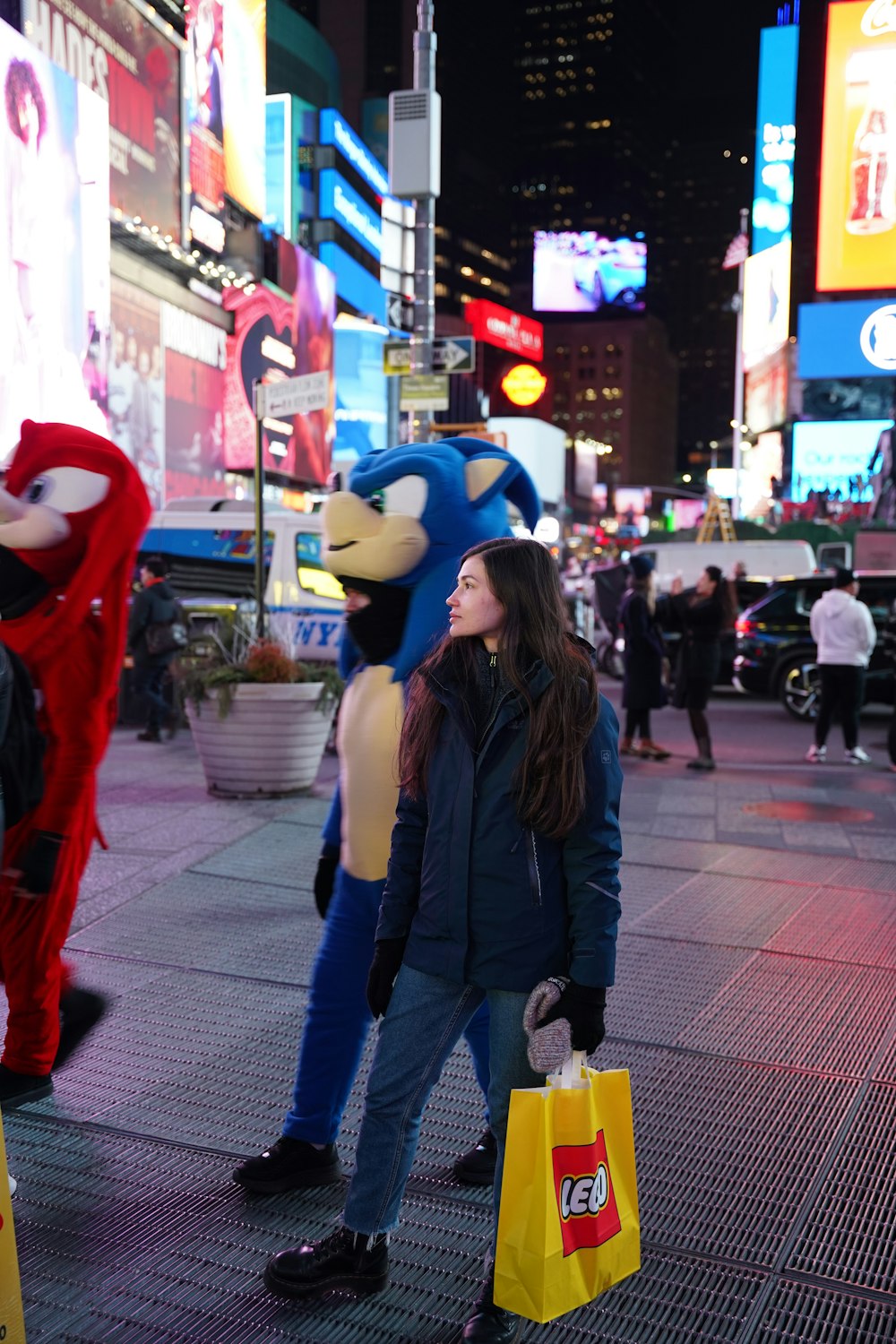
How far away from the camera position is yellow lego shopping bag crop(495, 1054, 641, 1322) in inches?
94.8

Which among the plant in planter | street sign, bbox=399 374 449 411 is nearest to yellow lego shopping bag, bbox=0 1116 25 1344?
the plant in planter

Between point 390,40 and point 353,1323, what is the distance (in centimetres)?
10502

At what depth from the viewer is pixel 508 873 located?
8.43ft

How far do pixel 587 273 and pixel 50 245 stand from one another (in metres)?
51.7

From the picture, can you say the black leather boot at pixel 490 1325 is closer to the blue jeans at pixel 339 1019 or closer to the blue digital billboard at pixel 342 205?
the blue jeans at pixel 339 1019

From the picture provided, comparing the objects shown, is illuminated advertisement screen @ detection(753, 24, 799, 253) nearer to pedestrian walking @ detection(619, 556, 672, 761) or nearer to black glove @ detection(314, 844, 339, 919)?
pedestrian walking @ detection(619, 556, 672, 761)

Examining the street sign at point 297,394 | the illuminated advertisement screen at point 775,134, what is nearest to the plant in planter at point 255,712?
the street sign at point 297,394

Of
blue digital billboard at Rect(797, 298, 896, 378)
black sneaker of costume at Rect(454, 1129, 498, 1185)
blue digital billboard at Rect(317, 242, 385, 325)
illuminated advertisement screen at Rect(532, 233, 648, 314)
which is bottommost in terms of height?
black sneaker of costume at Rect(454, 1129, 498, 1185)

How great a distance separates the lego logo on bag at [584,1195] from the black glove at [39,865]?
1.63 meters

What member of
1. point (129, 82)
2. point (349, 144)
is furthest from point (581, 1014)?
point (349, 144)

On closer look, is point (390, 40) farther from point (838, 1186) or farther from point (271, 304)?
point (838, 1186)

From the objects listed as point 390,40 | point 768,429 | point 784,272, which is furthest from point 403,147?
point 390,40

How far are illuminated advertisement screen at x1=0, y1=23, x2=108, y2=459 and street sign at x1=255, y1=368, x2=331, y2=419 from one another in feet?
27.0

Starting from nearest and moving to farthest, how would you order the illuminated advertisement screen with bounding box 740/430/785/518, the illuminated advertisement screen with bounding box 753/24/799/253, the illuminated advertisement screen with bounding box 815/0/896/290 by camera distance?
the illuminated advertisement screen with bounding box 815/0/896/290, the illuminated advertisement screen with bounding box 753/24/799/253, the illuminated advertisement screen with bounding box 740/430/785/518
